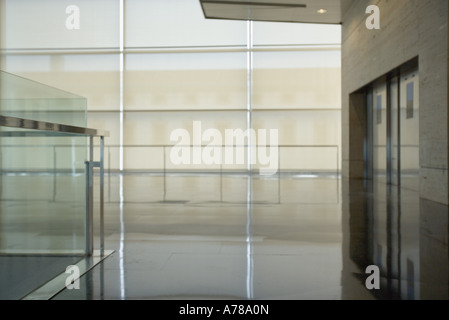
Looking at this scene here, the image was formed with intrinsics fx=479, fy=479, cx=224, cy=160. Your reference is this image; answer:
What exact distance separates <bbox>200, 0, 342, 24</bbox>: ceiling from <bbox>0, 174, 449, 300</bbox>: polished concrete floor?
548 centimetres

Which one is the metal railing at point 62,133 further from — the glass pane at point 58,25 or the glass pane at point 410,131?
the glass pane at point 58,25

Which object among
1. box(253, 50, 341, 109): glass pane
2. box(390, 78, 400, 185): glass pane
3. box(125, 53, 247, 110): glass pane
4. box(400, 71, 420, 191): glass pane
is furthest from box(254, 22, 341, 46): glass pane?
box(400, 71, 420, 191): glass pane

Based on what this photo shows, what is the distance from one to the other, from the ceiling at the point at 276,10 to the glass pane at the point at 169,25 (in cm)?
308

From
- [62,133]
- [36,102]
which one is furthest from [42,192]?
[36,102]

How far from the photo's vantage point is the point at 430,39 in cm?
621

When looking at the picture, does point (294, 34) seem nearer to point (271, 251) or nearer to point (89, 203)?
point (271, 251)

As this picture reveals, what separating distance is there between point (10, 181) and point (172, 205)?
3.92m

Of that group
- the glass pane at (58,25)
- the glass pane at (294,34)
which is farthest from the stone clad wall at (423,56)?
the glass pane at (58,25)

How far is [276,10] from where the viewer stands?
10.9m

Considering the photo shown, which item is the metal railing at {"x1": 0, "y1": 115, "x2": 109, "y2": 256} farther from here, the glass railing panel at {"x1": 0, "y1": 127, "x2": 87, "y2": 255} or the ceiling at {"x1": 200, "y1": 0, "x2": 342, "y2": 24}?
the ceiling at {"x1": 200, "y1": 0, "x2": 342, "y2": 24}

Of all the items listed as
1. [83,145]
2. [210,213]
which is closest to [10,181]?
[83,145]

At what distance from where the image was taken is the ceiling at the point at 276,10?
10.2 m

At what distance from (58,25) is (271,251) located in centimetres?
1491
